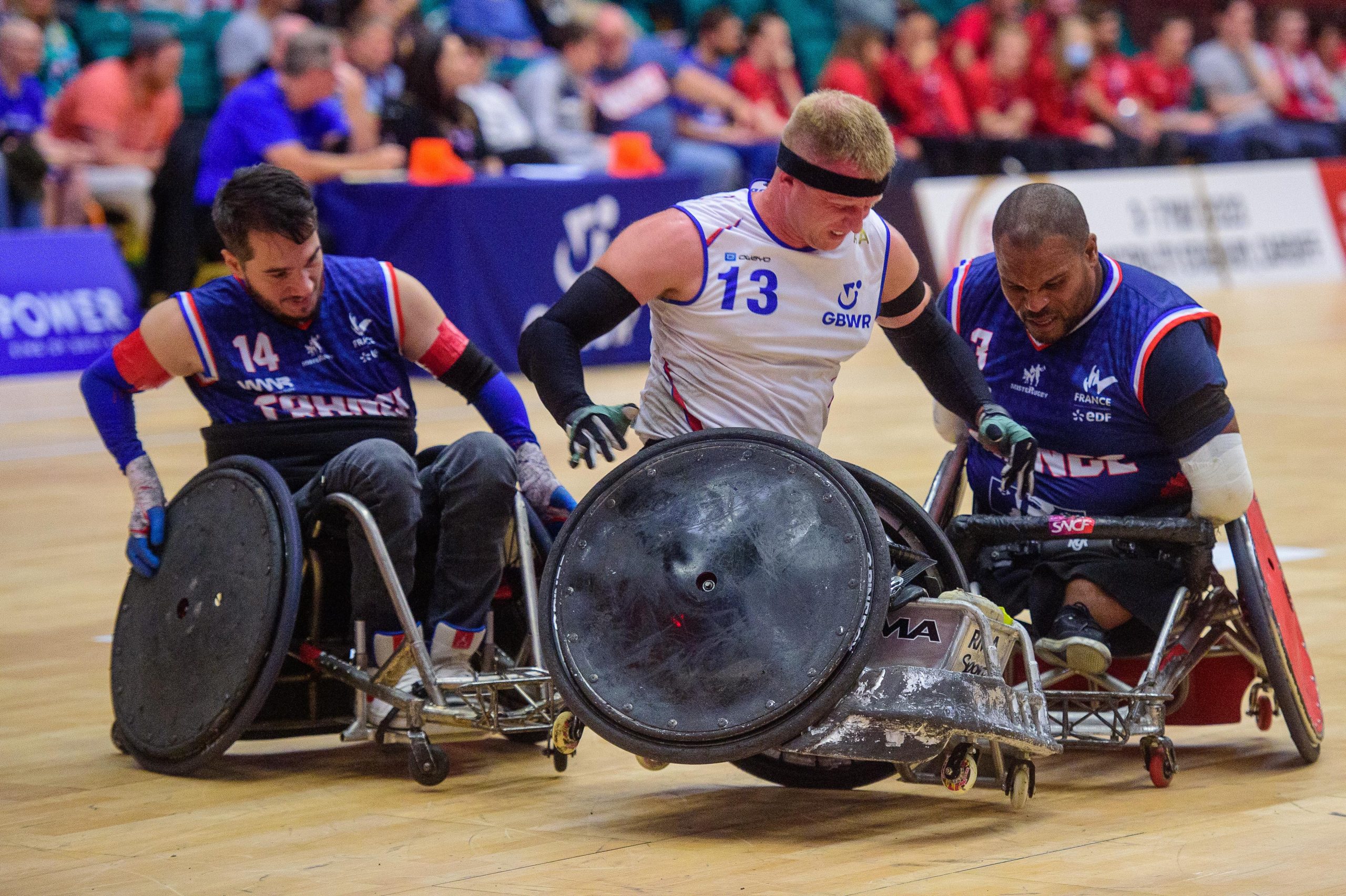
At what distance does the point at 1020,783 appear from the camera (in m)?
3.48

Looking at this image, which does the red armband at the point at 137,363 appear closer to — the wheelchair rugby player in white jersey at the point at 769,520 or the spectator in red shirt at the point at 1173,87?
the wheelchair rugby player in white jersey at the point at 769,520

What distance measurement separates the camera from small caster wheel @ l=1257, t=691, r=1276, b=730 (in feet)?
13.5

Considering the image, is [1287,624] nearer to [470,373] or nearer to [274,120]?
[470,373]

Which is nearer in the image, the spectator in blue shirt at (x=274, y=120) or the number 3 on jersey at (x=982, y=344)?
the number 3 on jersey at (x=982, y=344)

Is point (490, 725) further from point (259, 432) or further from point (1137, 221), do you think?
point (1137, 221)

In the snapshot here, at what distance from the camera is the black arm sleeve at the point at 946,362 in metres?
4.06

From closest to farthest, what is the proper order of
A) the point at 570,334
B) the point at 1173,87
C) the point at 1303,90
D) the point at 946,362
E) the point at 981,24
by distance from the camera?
the point at 570,334, the point at 946,362, the point at 981,24, the point at 1173,87, the point at 1303,90

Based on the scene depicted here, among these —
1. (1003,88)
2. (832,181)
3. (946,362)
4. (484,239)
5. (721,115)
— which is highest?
(1003,88)

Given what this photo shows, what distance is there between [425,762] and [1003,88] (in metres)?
14.9

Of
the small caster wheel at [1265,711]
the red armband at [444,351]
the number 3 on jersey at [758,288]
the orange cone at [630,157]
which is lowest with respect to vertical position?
the small caster wheel at [1265,711]

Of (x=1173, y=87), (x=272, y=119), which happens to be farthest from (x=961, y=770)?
(x=1173, y=87)

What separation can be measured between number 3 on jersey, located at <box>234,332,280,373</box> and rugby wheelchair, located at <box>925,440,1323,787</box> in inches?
60.9

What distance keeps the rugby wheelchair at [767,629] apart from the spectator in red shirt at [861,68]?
41.3 feet

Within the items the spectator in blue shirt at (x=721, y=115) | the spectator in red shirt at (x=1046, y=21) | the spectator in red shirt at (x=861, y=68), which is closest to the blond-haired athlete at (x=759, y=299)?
the spectator in blue shirt at (x=721, y=115)
